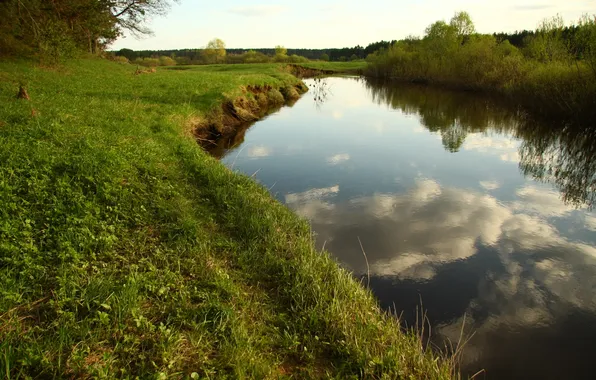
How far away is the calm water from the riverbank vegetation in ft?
7.38

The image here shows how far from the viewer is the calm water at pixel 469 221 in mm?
5402

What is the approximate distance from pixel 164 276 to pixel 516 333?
527 centimetres

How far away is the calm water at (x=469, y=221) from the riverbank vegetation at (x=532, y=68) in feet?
7.38

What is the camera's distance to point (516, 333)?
5.33m

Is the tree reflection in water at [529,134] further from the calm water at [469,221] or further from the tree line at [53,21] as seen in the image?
the tree line at [53,21]

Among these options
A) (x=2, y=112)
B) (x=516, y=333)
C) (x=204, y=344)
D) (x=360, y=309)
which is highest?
(x=2, y=112)

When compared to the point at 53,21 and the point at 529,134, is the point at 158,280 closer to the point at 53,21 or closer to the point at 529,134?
the point at 53,21

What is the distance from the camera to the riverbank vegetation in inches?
729

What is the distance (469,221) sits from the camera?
898 cm


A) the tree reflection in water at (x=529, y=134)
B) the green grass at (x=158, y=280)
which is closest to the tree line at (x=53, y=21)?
the green grass at (x=158, y=280)

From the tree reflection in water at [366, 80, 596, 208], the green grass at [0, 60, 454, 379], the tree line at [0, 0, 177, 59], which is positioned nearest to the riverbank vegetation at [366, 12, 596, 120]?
the tree reflection in water at [366, 80, 596, 208]

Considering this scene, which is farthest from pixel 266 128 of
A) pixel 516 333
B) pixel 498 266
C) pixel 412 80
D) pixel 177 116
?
pixel 412 80

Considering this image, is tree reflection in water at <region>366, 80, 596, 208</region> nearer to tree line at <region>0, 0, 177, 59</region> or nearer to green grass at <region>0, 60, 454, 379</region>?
green grass at <region>0, 60, 454, 379</region>

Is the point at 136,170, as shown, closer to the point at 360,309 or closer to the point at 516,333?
the point at 360,309
